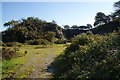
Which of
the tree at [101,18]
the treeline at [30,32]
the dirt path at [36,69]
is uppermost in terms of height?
the tree at [101,18]

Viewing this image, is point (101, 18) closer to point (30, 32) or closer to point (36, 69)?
point (30, 32)

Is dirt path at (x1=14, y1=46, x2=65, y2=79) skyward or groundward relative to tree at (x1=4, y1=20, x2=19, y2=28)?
groundward

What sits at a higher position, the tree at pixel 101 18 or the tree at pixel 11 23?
the tree at pixel 101 18

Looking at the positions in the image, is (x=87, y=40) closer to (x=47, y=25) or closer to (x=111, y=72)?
(x=111, y=72)

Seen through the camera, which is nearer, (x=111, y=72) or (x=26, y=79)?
(x=111, y=72)

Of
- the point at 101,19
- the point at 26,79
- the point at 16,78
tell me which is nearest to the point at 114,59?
the point at 26,79

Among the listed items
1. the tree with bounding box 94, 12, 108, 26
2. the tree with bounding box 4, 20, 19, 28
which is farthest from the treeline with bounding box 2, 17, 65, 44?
the tree with bounding box 94, 12, 108, 26

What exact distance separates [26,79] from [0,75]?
5.58 feet

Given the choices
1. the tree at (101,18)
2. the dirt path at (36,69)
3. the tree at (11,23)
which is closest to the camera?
the dirt path at (36,69)

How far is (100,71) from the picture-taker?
3857 millimetres

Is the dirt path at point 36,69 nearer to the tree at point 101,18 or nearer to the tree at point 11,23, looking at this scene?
the tree at point 11,23

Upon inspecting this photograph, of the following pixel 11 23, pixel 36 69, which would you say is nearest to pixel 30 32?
pixel 11 23

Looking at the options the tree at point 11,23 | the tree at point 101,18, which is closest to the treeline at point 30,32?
the tree at point 11,23

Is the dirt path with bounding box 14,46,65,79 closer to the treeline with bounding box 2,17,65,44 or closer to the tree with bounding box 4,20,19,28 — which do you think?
the treeline with bounding box 2,17,65,44
